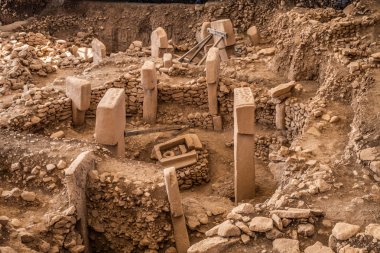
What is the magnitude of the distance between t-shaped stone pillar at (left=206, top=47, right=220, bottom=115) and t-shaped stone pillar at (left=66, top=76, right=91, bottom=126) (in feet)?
7.60

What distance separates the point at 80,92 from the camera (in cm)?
939

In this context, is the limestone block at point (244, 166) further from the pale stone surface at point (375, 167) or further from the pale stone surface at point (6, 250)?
the pale stone surface at point (6, 250)

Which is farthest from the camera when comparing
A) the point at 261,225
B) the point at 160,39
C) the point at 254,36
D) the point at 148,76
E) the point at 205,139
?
the point at 254,36

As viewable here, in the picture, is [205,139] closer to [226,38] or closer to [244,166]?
[244,166]

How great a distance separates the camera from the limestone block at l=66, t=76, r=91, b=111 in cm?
940

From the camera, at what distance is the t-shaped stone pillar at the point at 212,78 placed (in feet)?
32.5

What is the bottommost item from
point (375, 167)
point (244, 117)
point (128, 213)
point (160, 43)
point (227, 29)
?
point (128, 213)

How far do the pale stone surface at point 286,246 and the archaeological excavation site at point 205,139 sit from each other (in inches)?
0.6

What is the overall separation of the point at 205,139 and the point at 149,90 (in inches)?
58.4

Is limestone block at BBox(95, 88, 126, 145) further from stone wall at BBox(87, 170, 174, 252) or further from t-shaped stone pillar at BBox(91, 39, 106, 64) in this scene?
t-shaped stone pillar at BBox(91, 39, 106, 64)

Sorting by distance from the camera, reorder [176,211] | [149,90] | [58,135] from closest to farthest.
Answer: [176,211], [58,135], [149,90]

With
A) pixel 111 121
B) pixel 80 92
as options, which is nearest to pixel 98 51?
pixel 80 92

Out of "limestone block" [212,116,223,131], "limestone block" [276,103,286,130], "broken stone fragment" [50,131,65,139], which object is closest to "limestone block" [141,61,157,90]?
"limestone block" [212,116,223,131]

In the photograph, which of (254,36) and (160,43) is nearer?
(160,43)
